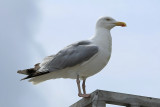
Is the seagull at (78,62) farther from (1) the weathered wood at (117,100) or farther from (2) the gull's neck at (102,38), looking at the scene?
(1) the weathered wood at (117,100)

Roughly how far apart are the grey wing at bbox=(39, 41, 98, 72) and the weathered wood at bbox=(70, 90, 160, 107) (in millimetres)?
1977

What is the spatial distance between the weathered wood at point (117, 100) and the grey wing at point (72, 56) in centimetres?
198

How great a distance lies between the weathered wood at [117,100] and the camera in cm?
573

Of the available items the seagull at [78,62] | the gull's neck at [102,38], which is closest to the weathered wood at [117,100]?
the seagull at [78,62]

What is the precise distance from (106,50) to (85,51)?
0.46 m

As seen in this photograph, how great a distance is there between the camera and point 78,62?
8.16 m

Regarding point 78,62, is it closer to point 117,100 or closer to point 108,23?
point 108,23

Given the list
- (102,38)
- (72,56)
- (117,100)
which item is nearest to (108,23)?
(102,38)

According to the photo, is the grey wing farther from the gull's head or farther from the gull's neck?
the gull's head

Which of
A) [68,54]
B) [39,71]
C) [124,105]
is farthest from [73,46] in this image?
[124,105]

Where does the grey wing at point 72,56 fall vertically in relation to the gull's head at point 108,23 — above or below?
below

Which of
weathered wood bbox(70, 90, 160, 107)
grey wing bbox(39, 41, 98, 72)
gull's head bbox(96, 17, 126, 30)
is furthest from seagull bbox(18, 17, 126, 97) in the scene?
weathered wood bbox(70, 90, 160, 107)

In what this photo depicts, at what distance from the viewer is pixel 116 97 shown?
5.85 metres

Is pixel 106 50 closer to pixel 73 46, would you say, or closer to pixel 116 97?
pixel 73 46
